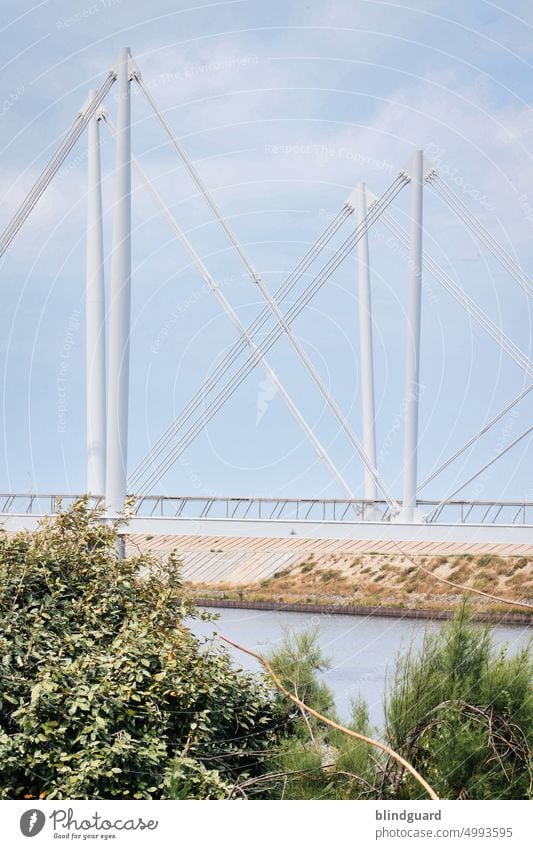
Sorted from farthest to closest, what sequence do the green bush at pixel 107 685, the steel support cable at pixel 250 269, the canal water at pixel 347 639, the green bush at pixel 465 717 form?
the steel support cable at pixel 250 269 < the canal water at pixel 347 639 < the green bush at pixel 465 717 < the green bush at pixel 107 685

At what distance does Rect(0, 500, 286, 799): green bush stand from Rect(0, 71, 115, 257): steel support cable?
4719 mm

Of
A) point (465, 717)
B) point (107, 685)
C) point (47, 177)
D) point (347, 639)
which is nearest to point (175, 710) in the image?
point (107, 685)

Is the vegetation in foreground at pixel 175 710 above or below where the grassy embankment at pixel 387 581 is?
below

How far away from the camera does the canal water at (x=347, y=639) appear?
16.2ft

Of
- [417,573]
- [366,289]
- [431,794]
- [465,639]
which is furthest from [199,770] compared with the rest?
[366,289]

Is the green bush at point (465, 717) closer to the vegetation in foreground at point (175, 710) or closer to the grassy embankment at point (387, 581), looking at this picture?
the vegetation in foreground at point (175, 710)

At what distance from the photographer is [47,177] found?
9031 millimetres

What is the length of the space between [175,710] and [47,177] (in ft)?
20.3

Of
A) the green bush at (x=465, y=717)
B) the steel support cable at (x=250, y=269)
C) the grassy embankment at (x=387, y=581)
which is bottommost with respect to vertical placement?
the green bush at (x=465, y=717)

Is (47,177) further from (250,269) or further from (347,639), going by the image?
(347,639)

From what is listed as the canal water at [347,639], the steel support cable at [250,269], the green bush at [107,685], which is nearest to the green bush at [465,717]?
the canal water at [347,639]

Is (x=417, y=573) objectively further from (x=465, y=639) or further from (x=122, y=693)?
(x=122, y=693)

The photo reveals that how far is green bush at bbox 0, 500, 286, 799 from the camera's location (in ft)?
12.0

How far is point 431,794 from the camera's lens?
11.6 feet
